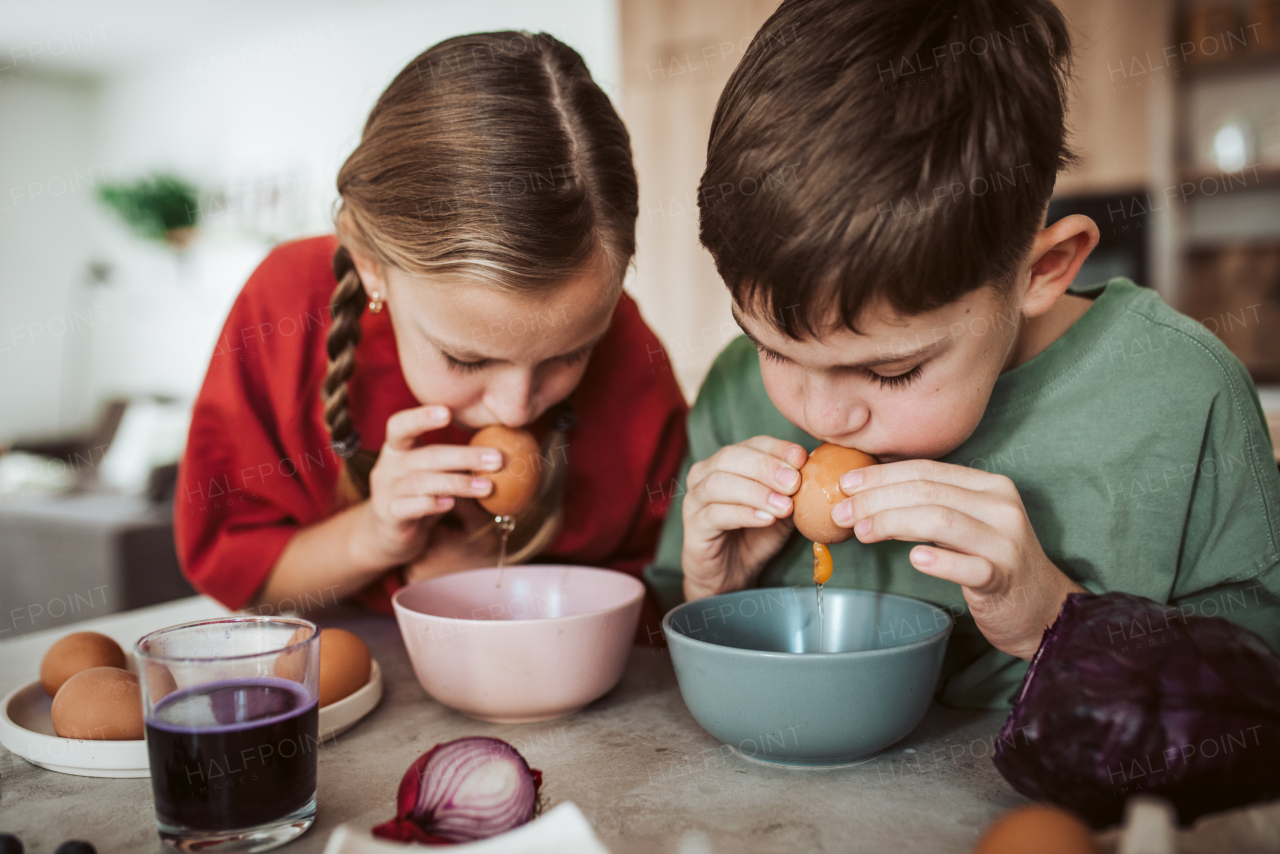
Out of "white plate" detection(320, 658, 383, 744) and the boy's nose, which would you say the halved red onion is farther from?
the boy's nose

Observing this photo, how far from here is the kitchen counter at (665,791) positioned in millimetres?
620

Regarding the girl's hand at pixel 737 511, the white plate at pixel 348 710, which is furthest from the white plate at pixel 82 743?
the girl's hand at pixel 737 511

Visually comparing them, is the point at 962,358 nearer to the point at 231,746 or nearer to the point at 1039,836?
the point at 1039,836

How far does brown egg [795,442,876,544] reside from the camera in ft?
2.66

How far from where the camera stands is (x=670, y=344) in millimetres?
4191

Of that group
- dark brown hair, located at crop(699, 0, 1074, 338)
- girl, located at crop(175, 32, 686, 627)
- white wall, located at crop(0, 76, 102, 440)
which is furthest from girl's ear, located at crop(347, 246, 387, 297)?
white wall, located at crop(0, 76, 102, 440)

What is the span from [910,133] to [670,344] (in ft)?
11.5

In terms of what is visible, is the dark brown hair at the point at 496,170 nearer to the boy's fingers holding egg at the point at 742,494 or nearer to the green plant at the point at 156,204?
the boy's fingers holding egg at the point at 742,494

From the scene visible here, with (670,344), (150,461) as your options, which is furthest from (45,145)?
(670,344)

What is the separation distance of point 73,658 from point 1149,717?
2.92 ft

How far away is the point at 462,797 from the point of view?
0.60 meters

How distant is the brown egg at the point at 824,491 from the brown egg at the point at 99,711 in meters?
0.57

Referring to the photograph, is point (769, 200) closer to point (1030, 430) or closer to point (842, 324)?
point (842, 324)

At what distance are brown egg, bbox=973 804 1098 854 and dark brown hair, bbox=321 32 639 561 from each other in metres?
0.64
